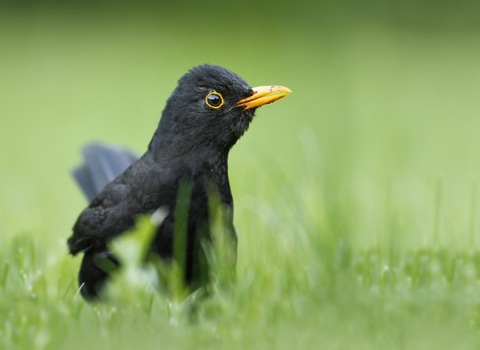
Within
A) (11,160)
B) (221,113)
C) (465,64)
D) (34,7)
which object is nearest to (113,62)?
(34,7)

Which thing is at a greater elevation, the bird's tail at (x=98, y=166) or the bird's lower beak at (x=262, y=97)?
the bird's lower beak at (x=262, y=97)

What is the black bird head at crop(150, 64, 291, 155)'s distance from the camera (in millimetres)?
3506

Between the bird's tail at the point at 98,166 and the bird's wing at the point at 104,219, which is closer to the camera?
the bird's wing at the point at 104,219

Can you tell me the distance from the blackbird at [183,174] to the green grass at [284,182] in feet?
0.56

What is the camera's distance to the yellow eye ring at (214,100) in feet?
11.7

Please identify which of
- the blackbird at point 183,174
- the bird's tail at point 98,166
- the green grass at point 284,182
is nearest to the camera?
the green grass at point 284,182

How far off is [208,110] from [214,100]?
71mm

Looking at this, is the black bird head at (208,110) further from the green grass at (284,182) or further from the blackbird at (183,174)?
the green grass at (284,182)

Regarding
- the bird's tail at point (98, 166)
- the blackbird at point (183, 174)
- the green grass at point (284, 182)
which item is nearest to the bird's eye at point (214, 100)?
the blackbird at point (183, 174)

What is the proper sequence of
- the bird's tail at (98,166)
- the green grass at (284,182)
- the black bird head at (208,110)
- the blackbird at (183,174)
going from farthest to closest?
the bird's tail at (98,166) < the black bird head at (208,110) < the blackbird at (183,174) < the green grass at (284,182)

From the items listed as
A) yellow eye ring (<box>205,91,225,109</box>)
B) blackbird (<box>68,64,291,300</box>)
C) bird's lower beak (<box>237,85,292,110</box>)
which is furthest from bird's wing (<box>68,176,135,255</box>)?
bird's lower beak (<box>237,85,292,110</box>)

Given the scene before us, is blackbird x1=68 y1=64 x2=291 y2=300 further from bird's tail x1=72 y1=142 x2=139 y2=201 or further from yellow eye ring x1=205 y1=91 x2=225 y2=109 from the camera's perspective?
bird's tail x1=72 y1=142 x2=139 y2=201

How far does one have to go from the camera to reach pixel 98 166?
4648 mm

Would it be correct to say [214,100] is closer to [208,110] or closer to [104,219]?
[208,110]
